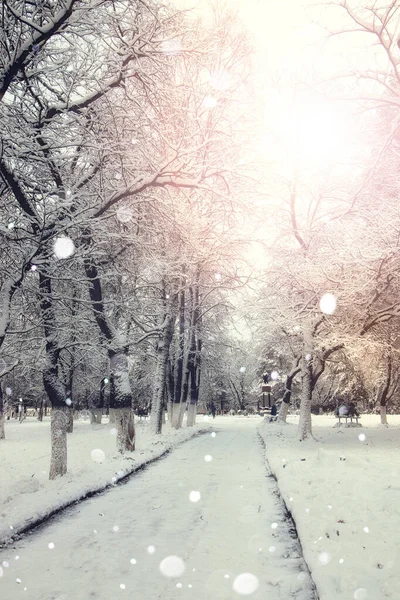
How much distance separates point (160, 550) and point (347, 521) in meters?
2.56

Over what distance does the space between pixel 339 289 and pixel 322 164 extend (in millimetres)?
5827

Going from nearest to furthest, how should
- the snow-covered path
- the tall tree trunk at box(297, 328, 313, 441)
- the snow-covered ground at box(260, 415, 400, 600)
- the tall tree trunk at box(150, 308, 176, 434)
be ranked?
the snow-covered ground at box(260, 415, 400, 600)
the snow-covered path
the tall tree trunk at box(297, 328, 313, 441)
the tall tree trunk at box(150, 308, 176, 434)

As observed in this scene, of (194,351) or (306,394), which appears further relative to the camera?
(194,351)

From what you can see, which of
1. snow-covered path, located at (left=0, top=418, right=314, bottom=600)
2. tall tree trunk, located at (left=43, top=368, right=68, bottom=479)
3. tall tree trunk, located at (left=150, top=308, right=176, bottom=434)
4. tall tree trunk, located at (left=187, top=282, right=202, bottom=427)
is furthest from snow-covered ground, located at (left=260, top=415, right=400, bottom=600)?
tall tree trunk, located at (left=187, top=282, right=202, bottom=427)

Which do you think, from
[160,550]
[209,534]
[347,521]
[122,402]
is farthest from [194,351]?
[160,550]

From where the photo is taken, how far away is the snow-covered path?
4629 millimetres

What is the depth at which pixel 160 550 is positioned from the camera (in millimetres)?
5844

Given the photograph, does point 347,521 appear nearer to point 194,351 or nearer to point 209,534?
point 209,534

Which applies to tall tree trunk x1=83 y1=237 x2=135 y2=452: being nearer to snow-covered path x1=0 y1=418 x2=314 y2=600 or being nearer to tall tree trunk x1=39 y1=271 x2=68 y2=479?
tall tree trunk x1=39 y1=271 x2=68 y2=479

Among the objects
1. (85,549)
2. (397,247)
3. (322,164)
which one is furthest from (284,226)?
(85,549)

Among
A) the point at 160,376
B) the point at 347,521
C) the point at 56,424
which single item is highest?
the point at 160,376

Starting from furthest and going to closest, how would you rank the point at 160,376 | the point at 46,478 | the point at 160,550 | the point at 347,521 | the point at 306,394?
1. the point at 160,376
2. the point at 306,394
3. the point at 46,478
4. the point at 347,521
5. the point at 160,550

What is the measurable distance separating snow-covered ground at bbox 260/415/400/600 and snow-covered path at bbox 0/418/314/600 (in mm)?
301

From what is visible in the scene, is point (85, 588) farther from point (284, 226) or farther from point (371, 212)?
point (284, 226)
